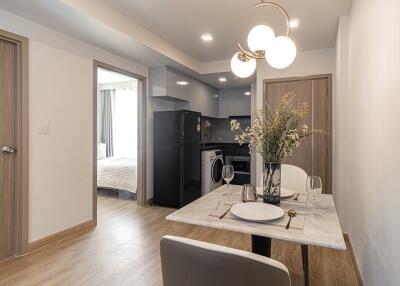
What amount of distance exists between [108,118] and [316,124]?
4714mm

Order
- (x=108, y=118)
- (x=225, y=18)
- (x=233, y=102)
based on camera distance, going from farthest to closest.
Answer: (x=108, y=118), (x=233, y=102), (x=225, y=18)

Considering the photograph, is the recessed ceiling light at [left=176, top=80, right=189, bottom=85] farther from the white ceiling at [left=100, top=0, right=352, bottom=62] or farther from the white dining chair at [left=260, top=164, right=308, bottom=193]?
the white dining chair at [left=260, top=164, right=308, bottom=193]

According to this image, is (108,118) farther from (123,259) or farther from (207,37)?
(123,259)

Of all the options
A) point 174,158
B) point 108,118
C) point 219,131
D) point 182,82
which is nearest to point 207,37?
point 182,82

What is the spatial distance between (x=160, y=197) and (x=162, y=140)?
0.91 metres

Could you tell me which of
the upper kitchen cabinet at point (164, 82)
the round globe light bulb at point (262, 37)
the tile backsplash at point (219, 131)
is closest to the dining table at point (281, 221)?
the round globe light bulb at point (262, 37)

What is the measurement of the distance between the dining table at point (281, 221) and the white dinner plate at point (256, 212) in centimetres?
2

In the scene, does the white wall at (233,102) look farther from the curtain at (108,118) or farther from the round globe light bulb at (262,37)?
the round globe light bulb at (262,37)

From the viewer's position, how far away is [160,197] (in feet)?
14.0

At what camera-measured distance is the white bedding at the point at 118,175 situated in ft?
14.9

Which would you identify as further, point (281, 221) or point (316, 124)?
point (316, 124)

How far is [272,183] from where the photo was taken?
62.1 inches

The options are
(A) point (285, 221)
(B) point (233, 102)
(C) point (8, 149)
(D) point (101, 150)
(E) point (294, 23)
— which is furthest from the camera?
(D) point (101, 150)

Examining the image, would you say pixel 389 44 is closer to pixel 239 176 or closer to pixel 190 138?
pixel 190 138
